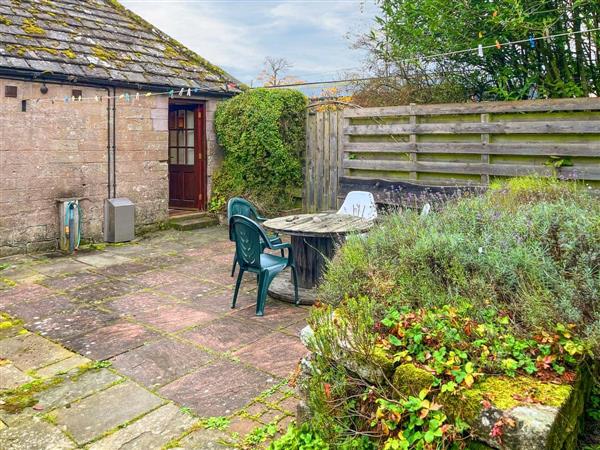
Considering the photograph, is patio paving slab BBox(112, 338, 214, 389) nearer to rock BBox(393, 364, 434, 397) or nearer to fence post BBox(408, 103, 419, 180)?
rock BBox(393, 364, 434, 397)

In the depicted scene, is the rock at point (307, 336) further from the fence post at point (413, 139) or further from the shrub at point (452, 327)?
the fence post at point (413, 139)

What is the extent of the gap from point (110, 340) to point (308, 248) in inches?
87.1

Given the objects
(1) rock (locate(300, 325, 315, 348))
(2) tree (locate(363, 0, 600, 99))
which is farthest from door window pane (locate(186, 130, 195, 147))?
(1) rock (locate(300, 325, 315, 348))

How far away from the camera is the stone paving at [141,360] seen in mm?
2787

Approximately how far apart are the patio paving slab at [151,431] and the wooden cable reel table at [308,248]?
227cm

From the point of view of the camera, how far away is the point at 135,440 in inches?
106

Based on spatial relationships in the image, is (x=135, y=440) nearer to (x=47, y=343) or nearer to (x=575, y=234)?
(x=47, y=343)

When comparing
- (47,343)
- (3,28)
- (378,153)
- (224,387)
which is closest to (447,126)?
(378,153)

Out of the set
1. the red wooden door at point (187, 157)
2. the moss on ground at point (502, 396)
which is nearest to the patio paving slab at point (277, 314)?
the moss on ground at point (502, 396)

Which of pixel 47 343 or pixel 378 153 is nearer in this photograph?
pixel 47 343

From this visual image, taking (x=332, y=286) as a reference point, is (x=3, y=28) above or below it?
above

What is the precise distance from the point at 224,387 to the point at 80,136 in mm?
5994

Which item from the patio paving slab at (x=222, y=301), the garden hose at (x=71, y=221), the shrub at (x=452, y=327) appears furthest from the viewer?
the garden hose at (x=71, y=221)

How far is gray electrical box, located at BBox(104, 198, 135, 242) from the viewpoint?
8023mm
